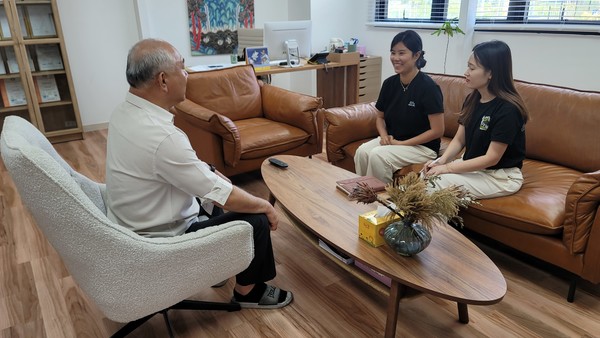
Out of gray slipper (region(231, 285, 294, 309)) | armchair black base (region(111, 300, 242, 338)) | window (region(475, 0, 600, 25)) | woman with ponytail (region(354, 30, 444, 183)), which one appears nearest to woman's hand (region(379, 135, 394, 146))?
woman with ponytail (region(354, 30, 444, 183))

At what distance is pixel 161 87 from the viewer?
1.47m

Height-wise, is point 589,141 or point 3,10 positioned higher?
point 3,10

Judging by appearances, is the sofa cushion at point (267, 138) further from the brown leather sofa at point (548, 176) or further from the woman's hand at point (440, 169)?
the woman's hand at point (440, 169)

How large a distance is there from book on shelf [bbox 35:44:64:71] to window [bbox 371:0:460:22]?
356 centimetres

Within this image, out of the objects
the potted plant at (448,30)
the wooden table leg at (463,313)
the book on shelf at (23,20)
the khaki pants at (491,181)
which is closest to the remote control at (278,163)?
the khaki pants at (491,181)

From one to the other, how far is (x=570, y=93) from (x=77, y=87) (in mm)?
4505

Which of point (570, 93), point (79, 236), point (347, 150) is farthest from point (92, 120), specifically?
point (570, 93)

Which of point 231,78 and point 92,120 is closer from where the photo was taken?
point 231,78

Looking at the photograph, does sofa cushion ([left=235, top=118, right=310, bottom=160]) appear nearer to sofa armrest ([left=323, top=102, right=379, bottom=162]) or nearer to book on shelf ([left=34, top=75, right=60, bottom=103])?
sofa armrest ([left=323, top=102, right=379, bottom=162])

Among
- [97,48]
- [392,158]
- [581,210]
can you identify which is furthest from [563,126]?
[97,48]

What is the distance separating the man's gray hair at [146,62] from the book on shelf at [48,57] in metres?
3.44

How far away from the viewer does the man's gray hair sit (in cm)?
142

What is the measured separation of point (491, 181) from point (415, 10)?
3282 millimetres

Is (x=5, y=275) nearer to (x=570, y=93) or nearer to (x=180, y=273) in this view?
(x=180, y=273)
